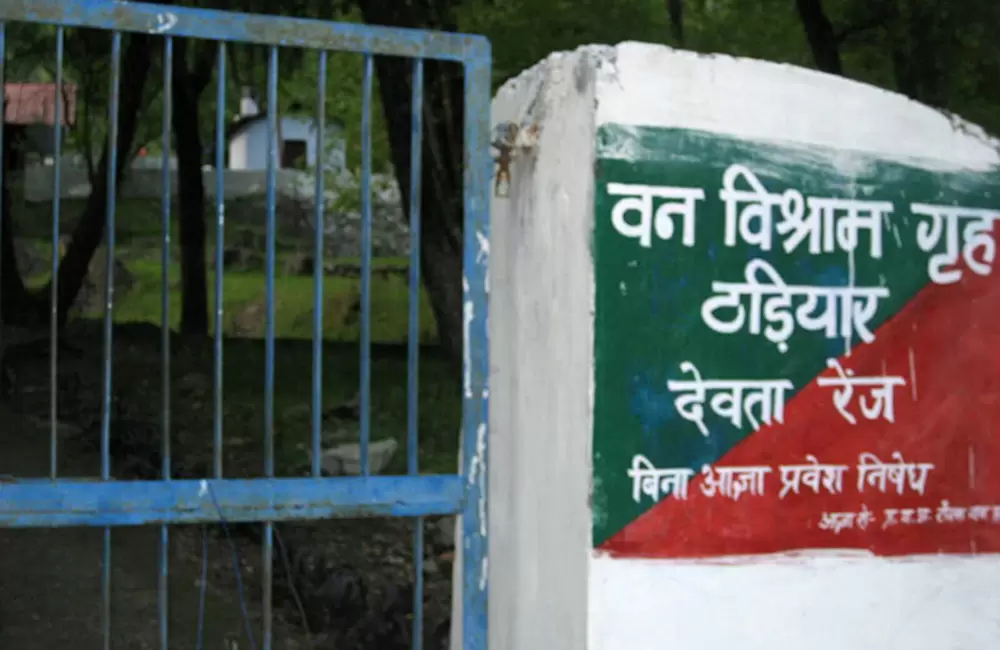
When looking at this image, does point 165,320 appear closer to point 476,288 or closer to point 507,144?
point 476,288

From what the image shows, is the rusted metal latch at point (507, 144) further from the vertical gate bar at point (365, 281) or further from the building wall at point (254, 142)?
the building wall at point (254, 142)

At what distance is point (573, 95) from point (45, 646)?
3401 millimetres

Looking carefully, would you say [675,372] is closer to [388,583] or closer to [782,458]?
[782,458]

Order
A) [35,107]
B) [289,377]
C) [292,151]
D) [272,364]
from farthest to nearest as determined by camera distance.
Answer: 1. [292,151]
2. [35,107]
3. [289,377]
4. [272,364]

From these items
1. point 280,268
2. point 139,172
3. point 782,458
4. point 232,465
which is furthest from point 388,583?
point 139,172

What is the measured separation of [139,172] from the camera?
24109mm

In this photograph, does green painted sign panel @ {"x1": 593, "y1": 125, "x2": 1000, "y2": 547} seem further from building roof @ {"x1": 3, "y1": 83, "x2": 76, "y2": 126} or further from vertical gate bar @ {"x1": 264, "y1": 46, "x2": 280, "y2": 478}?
building roof @ {"x1": 3, "y1": 83, "x2": 76, "y2": 126}

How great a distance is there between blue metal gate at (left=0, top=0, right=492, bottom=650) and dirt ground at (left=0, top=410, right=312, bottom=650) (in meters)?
2.35

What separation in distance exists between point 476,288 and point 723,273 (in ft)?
1.80

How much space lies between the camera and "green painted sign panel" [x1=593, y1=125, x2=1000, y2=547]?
98.7 inches

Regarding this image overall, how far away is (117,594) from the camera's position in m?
5.27

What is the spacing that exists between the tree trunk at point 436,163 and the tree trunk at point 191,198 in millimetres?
4813

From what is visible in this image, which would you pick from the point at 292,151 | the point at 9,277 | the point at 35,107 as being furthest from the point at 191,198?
the point at 292,151

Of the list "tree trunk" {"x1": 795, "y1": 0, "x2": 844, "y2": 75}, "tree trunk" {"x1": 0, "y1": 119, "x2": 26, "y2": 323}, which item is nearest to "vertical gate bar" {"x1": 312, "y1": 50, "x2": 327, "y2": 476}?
"tree trunk" {"x1": 795, "y1": 0, "x2": 844, "y2": 75}
